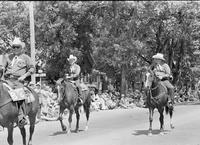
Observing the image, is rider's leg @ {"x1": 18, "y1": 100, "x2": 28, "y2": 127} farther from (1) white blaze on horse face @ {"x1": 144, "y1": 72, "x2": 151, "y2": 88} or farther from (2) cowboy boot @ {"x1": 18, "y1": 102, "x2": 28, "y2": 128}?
(1) white blaze on horse face @ {"x1": 144, "y1": 72, "x2": 151, "y2": 88}

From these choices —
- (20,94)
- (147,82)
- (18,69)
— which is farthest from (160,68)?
(20,94)

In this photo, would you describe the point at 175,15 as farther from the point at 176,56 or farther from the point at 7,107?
the point at 7,107

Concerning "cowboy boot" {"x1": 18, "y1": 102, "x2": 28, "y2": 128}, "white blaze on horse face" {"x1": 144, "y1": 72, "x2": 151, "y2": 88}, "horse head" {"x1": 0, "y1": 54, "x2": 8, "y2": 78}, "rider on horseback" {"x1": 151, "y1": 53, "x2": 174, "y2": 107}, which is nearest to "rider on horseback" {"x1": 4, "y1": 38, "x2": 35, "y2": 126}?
"cowboy boot" {"x1": 18, "y1": 102, "x2": 28, "y2": 128}

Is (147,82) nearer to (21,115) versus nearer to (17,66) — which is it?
(17,66)

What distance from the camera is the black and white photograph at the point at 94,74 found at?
9953 millimetres

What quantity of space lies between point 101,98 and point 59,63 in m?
9.47

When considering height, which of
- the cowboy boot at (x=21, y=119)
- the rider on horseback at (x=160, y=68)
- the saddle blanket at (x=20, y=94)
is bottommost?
the cowboy boot at (x=21, y=119)

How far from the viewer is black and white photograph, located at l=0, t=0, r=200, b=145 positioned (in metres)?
9.95

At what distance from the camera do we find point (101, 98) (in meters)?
31.4

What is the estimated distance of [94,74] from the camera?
41.6 metres

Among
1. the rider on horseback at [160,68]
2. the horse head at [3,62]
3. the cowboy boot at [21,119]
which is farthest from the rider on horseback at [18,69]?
the rider on horseback at [160,68]

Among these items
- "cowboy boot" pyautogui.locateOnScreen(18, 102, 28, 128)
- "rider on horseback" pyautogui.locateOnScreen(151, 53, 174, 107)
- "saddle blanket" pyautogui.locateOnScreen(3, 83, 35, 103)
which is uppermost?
"rider on horseback" pyautogui.locateOnScreen(151, 53, 174, 107)

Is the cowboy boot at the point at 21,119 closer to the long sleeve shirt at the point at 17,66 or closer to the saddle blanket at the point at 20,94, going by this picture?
the saddle blanket at the point at 20,94

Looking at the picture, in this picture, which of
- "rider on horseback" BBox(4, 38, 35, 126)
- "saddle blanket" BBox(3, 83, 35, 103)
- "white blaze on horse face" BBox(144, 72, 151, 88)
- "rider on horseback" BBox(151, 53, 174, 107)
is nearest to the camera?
"saddle blanket" BBox(3, 83, 35, 103)
